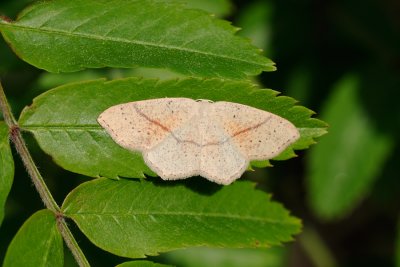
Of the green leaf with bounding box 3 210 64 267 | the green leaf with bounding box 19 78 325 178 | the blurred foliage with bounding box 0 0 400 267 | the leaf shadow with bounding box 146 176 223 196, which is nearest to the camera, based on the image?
the green leaf with bounding box 3 210 64 267

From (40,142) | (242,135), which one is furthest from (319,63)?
(40,142)

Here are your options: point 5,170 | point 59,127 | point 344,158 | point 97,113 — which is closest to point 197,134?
point 97,113

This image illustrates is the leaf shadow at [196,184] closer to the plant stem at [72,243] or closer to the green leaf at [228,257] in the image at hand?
the plant stem at [72,243]

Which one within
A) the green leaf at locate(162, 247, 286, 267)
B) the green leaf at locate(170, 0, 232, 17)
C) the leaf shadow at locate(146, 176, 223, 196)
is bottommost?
the green leaf at locate(162, 247, 286, 267)

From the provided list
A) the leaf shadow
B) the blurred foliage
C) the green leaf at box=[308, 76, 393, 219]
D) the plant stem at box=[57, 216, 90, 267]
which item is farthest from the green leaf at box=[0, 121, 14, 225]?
the green leaf at box=[308, 76, 393, 219]

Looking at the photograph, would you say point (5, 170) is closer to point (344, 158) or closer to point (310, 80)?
point (344, 158)

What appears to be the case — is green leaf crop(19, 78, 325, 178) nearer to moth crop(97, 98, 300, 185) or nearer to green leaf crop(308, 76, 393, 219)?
moth crop(97, 98, 300, 185)
